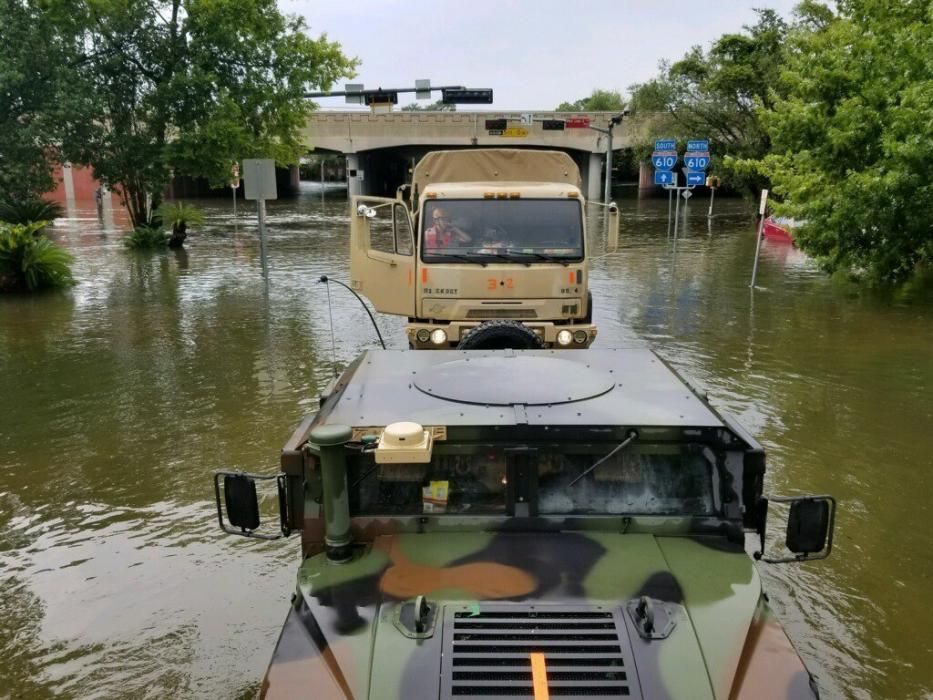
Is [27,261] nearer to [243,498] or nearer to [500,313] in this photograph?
[500,313]

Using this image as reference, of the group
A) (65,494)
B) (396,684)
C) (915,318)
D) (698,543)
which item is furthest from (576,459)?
(915,318)

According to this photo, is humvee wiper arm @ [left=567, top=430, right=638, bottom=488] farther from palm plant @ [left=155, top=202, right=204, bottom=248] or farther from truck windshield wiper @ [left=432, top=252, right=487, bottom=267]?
palm plant @ [left=155, top=202, right=204, bottom=248]

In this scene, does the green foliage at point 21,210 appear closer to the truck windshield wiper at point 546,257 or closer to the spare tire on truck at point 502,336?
the truck windshield wiper at point 546,257

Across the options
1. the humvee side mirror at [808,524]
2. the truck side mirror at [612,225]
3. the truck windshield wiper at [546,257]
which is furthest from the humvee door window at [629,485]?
the truck side mirror at [612,225]

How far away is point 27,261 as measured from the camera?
1616 cm

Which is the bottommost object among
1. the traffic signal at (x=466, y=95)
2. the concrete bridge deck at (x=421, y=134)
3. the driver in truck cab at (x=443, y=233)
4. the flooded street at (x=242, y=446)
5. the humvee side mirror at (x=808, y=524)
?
the flooded street at (x=242, y=446)

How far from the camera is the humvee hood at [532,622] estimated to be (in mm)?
2623

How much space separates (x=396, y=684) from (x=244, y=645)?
2668mm

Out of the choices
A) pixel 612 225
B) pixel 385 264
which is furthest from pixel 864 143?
pixel 385 264

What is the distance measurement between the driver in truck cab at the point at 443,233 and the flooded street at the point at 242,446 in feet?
8.09

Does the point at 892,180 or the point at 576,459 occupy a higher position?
the point at 892,180

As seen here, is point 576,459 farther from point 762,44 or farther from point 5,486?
point 762,44

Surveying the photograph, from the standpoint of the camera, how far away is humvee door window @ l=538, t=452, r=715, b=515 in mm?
3438

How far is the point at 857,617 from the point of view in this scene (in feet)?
17.1
